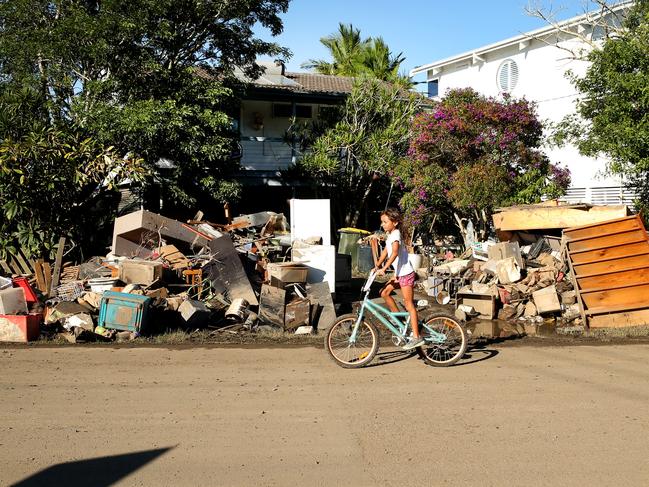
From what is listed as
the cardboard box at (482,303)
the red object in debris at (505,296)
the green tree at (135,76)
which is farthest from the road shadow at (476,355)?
the green tree at (135,76)

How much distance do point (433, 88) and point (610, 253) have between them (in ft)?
65.8

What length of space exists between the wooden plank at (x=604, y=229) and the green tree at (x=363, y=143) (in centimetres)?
728

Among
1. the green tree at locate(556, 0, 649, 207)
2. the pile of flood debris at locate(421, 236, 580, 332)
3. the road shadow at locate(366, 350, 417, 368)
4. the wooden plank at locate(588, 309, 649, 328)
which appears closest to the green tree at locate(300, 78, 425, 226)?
the pile of flood debris at locate(421, 236, 580, 332)

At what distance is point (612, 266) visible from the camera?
11648 millimetres

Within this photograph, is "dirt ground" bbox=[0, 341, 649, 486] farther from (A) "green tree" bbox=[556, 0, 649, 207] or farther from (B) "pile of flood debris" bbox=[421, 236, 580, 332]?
(A) "green tree" bbox=[556, 0, 649, 207]

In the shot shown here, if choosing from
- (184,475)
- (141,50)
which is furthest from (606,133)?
(184,475)

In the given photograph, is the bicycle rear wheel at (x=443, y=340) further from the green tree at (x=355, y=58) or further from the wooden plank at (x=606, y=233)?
the green tree at (x=355, y=58)

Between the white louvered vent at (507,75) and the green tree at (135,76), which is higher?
the white louvered vent at (507,75)

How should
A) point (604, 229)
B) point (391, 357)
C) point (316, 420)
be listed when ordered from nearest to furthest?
point (316, 420) → point (391, 357) → point (604, 229)

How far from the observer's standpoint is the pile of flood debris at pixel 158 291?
31.4ft

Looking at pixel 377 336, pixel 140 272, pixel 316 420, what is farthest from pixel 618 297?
pixel 140 272

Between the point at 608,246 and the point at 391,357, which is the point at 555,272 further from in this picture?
the point at 391,357

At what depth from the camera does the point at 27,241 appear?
1315 centimetres

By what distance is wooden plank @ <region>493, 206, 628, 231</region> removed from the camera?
45.7 feet
